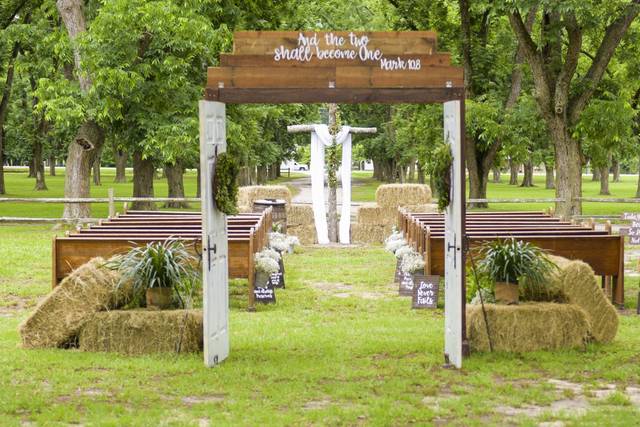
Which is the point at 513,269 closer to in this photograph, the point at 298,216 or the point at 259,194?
the point at 298,216

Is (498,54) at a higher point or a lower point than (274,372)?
higher

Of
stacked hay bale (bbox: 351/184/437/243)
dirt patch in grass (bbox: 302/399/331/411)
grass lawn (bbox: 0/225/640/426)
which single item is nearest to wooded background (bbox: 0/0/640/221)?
stacked hay bale (bbox: 351/184/437/243)

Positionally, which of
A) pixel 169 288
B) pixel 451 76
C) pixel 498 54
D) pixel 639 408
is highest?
Result: pixel 498 54

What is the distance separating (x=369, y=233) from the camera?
25.5 m

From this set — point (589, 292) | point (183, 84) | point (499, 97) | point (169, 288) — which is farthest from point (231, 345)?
point (499, 97)

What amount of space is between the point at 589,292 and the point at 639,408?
2.69 m

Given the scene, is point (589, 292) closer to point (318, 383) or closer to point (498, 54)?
point (318, 383)

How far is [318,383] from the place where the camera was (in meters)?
8.83

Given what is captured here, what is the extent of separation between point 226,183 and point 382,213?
16154 millimetres

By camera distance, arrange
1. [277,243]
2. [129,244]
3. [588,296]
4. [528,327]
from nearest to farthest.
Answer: [528,327] < [588,296] < [129,244] < [277,243]

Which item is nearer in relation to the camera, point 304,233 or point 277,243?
point 277,243

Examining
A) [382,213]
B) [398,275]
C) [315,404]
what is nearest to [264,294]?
[398,275]

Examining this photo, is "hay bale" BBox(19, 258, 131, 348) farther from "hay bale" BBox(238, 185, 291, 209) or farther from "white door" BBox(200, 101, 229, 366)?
"hay bale" BBox(238, 185, 291, 209)

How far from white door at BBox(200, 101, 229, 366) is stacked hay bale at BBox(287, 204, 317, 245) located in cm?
1461
